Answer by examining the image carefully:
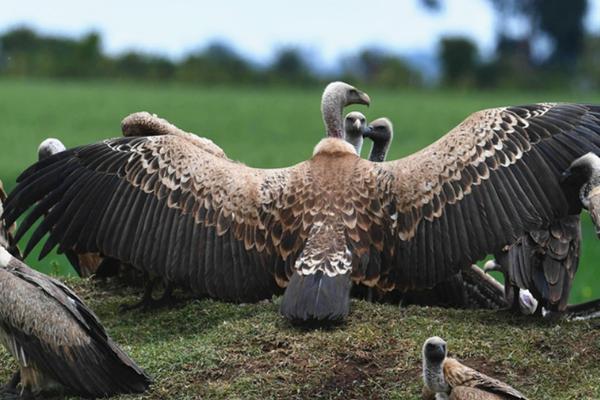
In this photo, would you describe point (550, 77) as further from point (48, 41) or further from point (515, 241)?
point (515, 241)

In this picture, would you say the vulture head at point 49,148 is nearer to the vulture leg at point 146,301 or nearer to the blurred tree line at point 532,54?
the vulture leg at point 146,301

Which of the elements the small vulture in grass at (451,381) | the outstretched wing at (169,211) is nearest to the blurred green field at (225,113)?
the outstretched wing at (169,211)

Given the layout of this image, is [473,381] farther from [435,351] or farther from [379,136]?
[379,136]

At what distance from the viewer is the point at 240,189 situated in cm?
1009

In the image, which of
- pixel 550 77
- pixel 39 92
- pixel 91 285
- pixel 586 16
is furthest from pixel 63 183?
pixel 586 16

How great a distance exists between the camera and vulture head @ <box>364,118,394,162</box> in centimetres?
1263

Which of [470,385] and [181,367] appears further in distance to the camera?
[181,367]

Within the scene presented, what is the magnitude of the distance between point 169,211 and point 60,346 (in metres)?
1.96

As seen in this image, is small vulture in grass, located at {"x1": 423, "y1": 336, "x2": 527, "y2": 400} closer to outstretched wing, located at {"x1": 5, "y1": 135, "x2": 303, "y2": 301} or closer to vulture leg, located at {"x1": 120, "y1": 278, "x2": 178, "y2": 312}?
outstretched wing, located at {"x1": 5, "y1": 135, "x2": 303, "y2": 301}

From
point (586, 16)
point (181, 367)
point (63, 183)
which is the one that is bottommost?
point (181, 367)

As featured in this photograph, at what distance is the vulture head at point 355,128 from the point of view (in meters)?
12.4

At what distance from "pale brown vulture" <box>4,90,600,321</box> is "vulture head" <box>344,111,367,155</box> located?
2.12 m

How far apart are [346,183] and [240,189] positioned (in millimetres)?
732

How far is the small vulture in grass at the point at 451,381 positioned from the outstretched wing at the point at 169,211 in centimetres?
206
